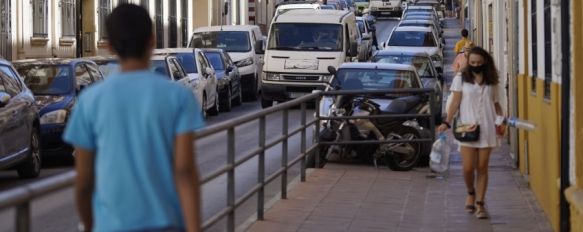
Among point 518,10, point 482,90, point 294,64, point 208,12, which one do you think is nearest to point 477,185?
point 482,90

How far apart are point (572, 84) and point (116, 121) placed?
5093mm

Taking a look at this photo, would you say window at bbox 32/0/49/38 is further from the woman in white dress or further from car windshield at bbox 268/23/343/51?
the woman in white dress

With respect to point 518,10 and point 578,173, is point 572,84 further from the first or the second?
point 518,10

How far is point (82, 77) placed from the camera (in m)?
18.0

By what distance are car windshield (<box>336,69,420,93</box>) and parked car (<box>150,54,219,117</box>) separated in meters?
4.78

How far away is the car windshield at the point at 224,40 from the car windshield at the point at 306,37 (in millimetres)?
4620

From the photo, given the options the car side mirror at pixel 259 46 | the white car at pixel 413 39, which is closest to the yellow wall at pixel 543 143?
the car side mirror at pixel 259 46

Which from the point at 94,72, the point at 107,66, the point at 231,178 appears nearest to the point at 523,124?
the point at 231,178

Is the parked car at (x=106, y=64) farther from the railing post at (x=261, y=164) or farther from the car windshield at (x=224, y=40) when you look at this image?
the car windshield at (x=224, y=40)

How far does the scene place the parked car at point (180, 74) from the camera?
897 inches

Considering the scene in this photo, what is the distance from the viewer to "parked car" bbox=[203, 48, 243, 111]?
92.3ft

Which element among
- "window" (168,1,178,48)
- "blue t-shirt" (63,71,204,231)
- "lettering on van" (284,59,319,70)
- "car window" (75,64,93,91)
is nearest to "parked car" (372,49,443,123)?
"lettering on van" (284,59,319,70)

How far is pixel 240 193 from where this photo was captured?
9398mm

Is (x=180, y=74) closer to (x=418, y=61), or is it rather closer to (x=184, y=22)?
(x=418, y=61)
